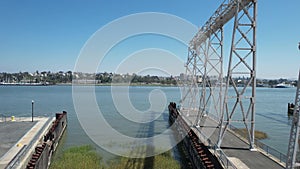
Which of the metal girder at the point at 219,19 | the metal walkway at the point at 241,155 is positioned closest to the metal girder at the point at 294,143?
the metal walkway at the point at 241,155

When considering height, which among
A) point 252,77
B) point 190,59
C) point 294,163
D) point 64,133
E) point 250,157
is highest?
point 190,59

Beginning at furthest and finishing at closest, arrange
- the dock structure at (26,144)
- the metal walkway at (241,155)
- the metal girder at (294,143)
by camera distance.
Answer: the dock structure at (26,144), the metal walkway at (241,155), the metal girder at (294,143)

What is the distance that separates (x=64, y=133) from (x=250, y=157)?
2310cm

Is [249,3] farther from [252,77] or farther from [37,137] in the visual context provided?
[37,137]

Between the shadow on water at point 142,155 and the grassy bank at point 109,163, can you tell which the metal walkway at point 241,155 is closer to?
the grassy bank at point 109,163

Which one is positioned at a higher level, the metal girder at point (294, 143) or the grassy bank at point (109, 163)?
the metal girder at point (294, 143)

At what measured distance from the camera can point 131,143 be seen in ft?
84.3

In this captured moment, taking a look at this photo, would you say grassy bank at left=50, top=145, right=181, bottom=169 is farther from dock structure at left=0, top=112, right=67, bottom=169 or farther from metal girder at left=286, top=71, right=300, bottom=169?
metal girder at left=286, top=71, right=300, bottom=169

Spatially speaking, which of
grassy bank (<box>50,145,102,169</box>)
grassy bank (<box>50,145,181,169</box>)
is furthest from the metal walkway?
grassy bank (<box>50,145,102,169</box>)

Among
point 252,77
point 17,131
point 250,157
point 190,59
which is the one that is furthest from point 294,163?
point 190,59

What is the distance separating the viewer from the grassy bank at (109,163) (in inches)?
707

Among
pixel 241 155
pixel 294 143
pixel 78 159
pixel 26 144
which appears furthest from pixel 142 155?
pixel 294 143

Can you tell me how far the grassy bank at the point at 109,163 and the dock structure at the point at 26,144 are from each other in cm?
116

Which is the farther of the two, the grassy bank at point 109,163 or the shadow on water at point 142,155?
the shadow on water at point 142,155
